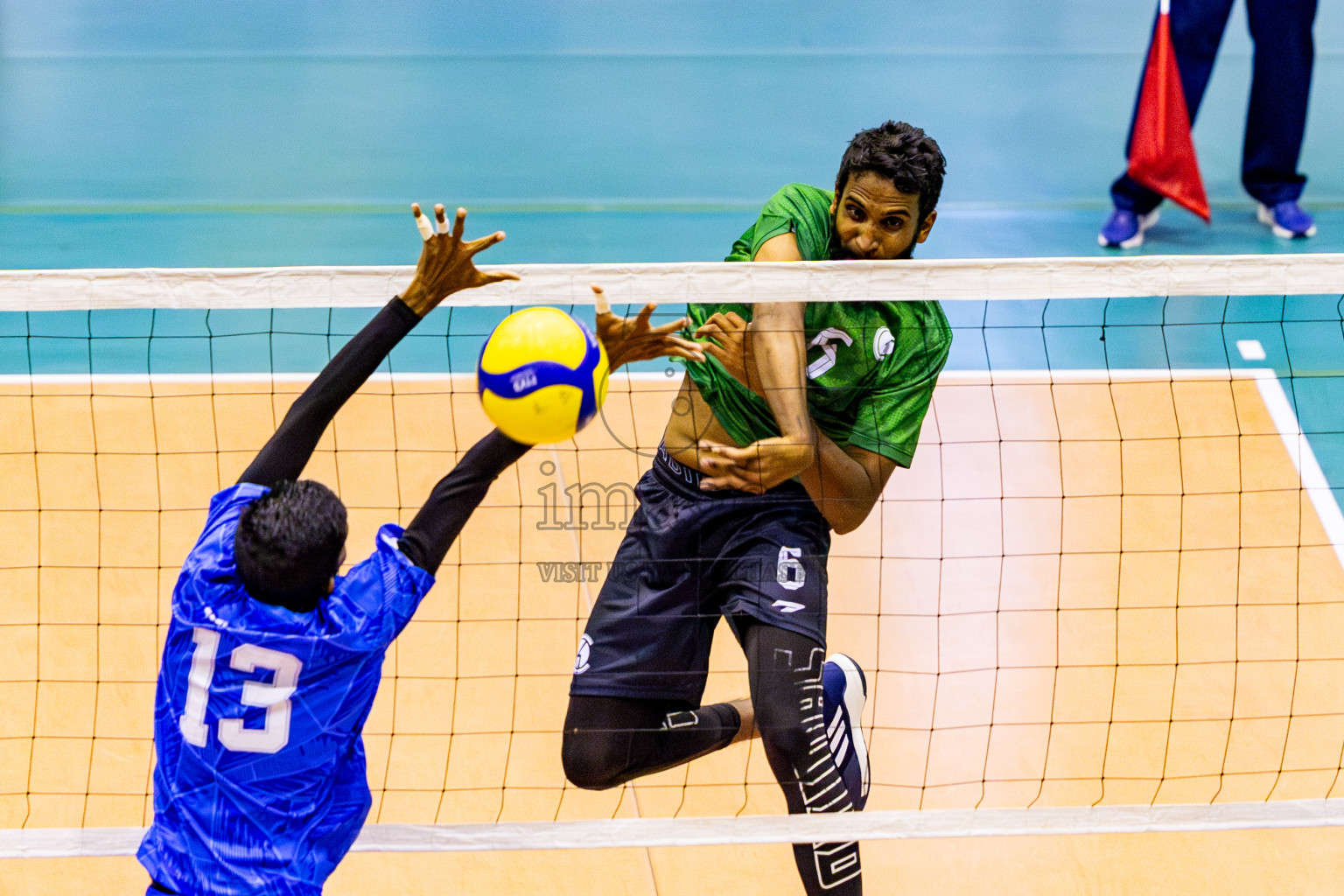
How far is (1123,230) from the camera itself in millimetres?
8648

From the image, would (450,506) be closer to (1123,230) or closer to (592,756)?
(592,756)

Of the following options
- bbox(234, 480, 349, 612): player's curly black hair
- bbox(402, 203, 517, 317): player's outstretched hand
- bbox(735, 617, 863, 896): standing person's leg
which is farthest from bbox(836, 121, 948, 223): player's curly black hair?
bbox(234, 480, 349, 612): player's curly black hair

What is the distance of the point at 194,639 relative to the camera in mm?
3002

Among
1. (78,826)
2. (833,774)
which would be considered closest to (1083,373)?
(833,774)

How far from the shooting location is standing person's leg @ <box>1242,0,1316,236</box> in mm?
8430

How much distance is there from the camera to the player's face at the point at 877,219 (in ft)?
12.5

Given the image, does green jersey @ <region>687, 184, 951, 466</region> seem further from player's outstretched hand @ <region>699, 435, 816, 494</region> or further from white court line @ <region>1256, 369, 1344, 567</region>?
white court line @ <region>1256, 369, 1344, 567</region>

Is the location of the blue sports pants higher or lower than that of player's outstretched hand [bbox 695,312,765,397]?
higher

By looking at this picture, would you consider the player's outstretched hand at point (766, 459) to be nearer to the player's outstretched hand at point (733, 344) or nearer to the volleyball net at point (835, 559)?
the player's outstretched hand at point (733, 344)

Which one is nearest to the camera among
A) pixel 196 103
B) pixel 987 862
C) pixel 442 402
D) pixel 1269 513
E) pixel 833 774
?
pixel 833 774

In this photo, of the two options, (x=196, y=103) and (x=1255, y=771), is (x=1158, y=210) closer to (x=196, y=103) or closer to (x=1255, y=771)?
(x=1255, y=771)

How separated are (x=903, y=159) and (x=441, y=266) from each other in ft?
4.38

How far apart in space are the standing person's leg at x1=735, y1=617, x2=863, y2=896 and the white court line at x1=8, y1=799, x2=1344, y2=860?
65 millimetres

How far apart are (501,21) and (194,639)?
10.1 m
